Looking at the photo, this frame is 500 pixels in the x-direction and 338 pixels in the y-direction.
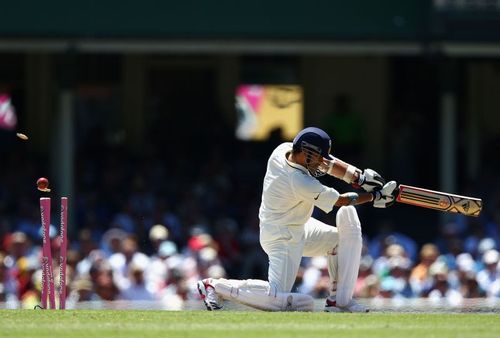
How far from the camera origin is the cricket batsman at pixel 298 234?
10.9m

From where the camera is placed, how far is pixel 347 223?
10961mm

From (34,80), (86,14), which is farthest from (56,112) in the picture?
(86,14)

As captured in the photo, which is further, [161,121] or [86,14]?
[161,121]

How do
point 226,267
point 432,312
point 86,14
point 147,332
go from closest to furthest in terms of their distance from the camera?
point 147,332 < point 432,312 < point 226,267 < point 86,14

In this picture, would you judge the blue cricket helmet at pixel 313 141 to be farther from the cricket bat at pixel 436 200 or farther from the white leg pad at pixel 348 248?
the cricket bat at pixel 436 200

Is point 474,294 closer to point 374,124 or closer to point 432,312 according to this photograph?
point 432,312

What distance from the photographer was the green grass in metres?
9.68

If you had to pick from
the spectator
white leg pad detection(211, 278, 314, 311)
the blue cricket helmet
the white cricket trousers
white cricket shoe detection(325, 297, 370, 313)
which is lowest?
the spectator

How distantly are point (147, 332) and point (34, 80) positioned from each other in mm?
12114

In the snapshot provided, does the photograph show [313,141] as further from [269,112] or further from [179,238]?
[269,112]

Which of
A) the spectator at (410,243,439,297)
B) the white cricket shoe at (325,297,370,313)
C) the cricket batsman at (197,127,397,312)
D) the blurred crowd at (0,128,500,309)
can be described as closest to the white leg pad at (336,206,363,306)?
the cricket batsman at (197,127,397,312)

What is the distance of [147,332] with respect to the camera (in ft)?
32.0

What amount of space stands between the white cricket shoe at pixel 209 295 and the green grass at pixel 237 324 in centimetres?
21

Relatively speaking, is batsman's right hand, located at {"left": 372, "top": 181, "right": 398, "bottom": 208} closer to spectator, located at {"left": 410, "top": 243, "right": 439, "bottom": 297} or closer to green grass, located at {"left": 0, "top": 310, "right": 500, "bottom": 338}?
green grass, located at {"left": 0, "top": 310, "right": 500, "bottom": 338}
